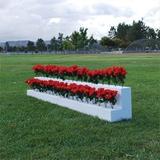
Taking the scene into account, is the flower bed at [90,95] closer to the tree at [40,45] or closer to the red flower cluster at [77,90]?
the red flower cluster at [77,90]

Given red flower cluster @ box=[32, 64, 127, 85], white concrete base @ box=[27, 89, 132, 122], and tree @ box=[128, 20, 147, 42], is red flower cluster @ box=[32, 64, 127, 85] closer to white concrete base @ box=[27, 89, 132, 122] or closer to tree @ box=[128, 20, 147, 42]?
white concrete base @ box=[27, 89, 132, 122]

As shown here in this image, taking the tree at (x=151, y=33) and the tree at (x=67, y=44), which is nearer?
the tree at (x=67, y=44)

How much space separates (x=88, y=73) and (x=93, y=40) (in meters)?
135

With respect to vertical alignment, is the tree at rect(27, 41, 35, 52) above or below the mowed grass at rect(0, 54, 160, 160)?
below

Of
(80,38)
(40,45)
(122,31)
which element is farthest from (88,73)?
(122,31)

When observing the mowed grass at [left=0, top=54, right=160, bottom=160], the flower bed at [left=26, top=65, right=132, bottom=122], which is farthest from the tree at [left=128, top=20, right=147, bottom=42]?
the mowed grass at [left=0, top=54, right=160, bottom=160]

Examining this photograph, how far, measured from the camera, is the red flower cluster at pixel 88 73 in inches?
409

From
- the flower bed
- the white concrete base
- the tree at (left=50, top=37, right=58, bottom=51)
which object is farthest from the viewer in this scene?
the tree at (left=50, top=37, right=58, bottom=51)

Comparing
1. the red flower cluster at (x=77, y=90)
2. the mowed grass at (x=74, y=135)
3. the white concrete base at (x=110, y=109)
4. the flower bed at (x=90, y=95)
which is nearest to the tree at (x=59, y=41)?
the red flower cluster at (x=77, y=90)

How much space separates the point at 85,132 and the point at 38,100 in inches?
196

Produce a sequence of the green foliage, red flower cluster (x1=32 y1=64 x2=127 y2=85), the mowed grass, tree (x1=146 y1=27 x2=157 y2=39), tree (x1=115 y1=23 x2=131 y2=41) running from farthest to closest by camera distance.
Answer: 1. tree (x1=115 y1=23 x2=131 y2=41)
2. the green foliage
3. tree (x1=146 y1=27 x2=157 y2=39)
4. red flower cluster (x1=32 y1=64 x2=127 y2=85)
5. the mowed grass

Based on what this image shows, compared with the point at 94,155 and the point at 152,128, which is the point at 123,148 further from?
the point at 152,128

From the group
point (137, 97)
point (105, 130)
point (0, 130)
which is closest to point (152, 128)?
point (105, 130)

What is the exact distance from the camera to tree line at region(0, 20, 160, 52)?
131 m
